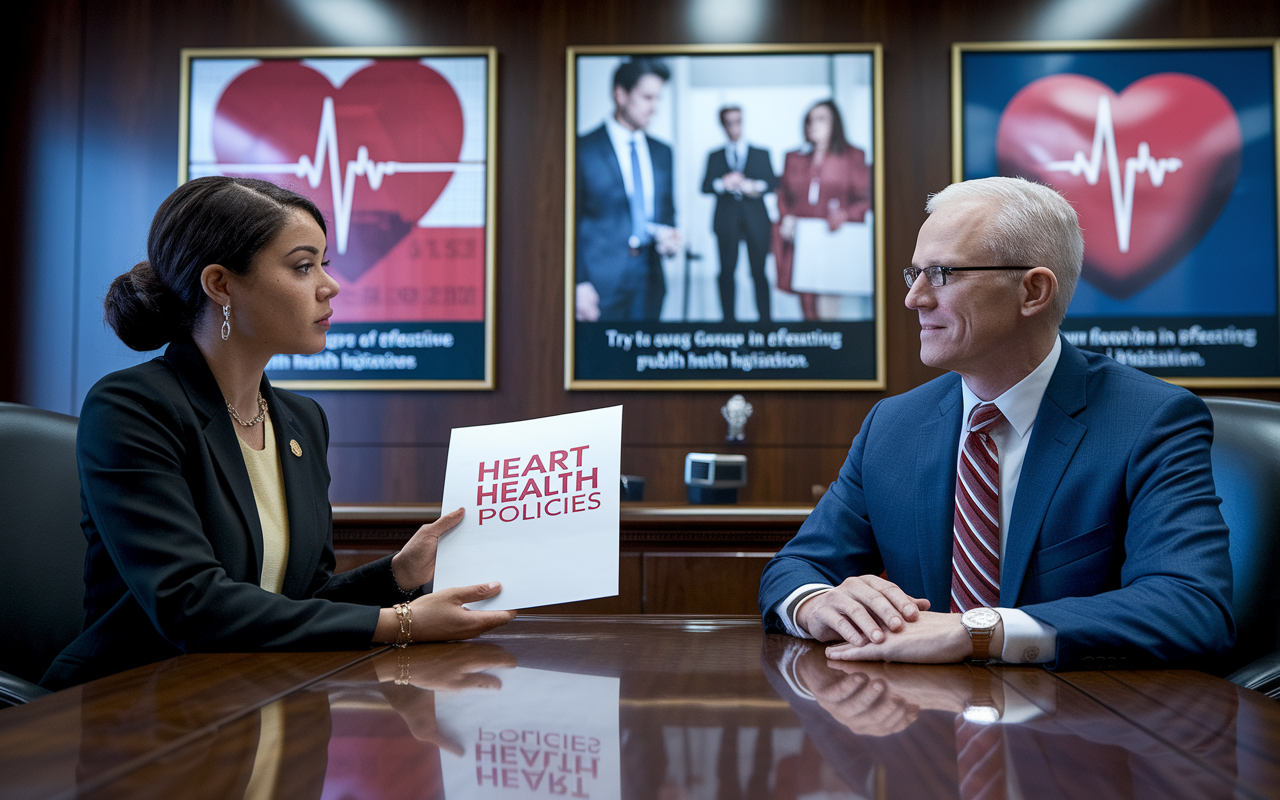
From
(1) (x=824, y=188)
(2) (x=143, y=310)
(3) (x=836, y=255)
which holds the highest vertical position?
(1) (x=824, y=188)

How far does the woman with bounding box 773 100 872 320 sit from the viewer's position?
3.73 m

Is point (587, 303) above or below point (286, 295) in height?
above

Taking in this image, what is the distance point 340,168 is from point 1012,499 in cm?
325

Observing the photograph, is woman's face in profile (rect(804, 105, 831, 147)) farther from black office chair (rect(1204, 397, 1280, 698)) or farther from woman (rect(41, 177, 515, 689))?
woman (rect(41, 177, 515, 689))

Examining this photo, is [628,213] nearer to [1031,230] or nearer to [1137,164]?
[1137,164]

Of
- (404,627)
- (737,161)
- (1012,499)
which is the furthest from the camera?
(737,161)

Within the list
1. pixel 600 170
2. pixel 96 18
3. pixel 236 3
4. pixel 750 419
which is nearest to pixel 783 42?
pixel 600 170

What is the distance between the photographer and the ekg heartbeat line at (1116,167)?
3684 mm

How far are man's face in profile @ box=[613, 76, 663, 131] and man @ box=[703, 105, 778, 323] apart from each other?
0.31 meters

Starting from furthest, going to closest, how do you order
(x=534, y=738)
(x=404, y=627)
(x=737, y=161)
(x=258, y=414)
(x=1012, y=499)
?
1. (x=737, y=161)
2. (x=258, y=414)
3. (x=1012, y=499)
4. (x=404, y=627)
5. (x=534, y=738)

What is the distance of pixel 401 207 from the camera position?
3.84 meters

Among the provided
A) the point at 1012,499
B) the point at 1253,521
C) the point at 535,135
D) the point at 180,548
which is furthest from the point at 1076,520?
the point at 535,135

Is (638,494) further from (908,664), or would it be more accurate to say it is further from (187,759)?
(187,759)

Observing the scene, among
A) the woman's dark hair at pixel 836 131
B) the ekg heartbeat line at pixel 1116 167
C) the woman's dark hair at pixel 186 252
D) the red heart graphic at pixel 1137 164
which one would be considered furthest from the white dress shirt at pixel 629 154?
the woman's dark hair at pixel 186 252
